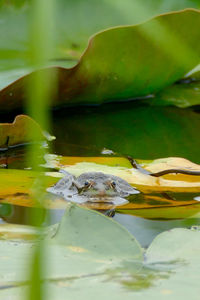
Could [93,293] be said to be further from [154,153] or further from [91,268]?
[154,153]

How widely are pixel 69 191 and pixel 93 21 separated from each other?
1.39 metres

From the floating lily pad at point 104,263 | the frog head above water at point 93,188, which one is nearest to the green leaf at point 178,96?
the frog head above water at point 93,188

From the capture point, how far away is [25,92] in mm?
2227

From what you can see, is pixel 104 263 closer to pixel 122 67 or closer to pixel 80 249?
pixel 80 249

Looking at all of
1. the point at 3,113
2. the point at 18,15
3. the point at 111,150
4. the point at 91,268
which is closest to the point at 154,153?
the point at 111,150

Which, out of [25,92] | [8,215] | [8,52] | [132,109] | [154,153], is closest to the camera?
[8,215]

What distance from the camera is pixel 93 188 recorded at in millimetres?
A: 1590

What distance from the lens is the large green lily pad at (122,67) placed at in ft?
7.10

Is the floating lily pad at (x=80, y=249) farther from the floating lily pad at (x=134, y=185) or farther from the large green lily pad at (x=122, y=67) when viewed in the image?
the large green lily pad at (x=122, y=67)

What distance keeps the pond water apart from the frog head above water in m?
0.16

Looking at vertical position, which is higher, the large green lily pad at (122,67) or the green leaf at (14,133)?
the large green lily pad at (122,67)

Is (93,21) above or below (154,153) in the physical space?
above

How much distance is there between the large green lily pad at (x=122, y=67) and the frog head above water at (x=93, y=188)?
0.59 metres

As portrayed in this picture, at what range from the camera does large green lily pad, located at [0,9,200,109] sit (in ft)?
7.10
